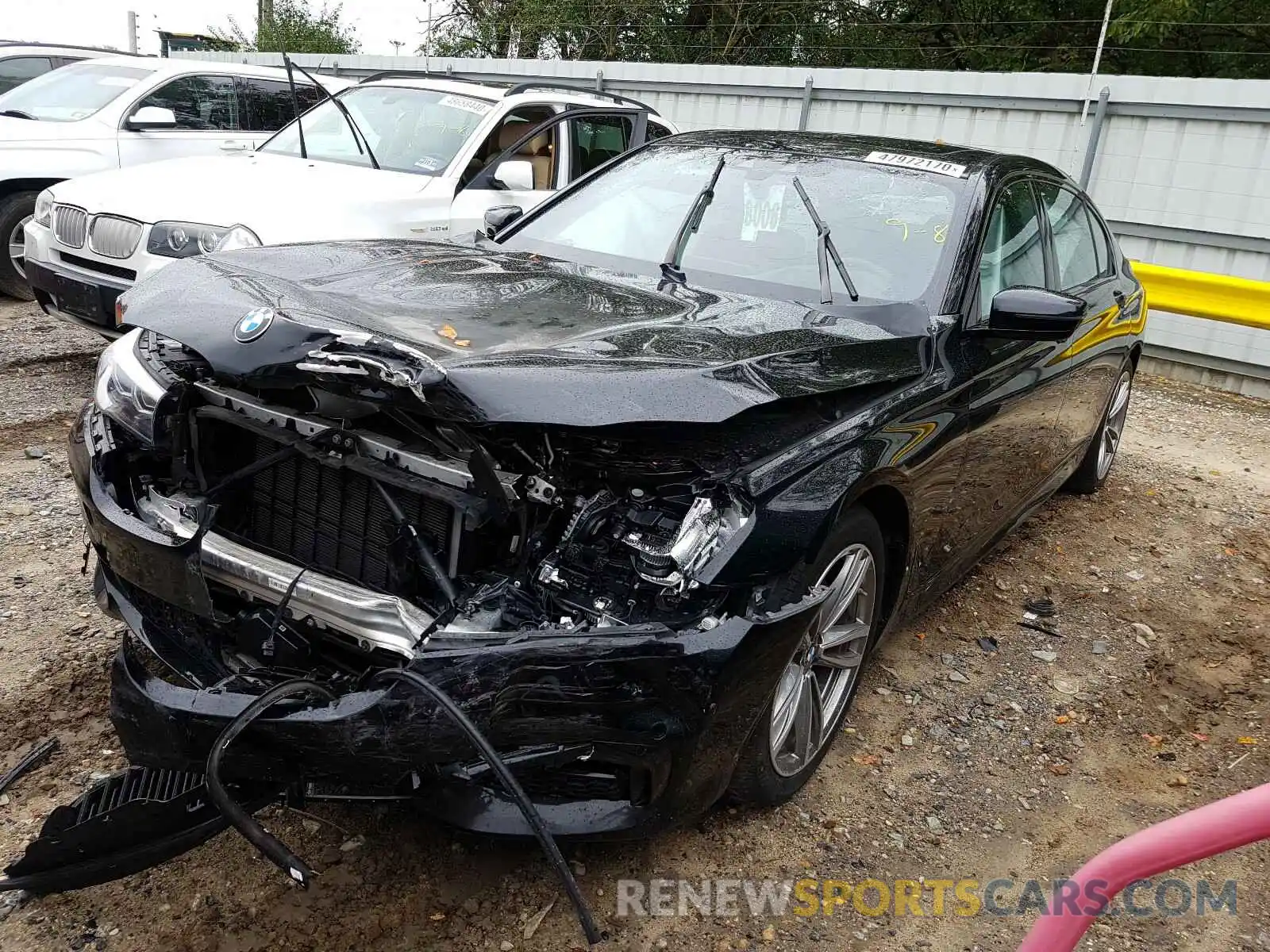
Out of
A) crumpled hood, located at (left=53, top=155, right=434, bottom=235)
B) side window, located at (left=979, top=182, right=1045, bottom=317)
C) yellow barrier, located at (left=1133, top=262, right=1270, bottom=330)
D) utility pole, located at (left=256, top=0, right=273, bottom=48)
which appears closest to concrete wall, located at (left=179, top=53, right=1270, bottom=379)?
yellow barrier, located at (left=1133, top=262, right=1270, bottom=330)

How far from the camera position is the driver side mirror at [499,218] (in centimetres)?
416

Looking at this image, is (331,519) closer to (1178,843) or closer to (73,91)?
(1178,843)

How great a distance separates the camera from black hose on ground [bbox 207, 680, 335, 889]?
6.33 feet

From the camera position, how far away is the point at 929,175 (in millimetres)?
3629

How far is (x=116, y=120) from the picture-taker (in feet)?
26.2

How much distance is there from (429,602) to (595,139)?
219 inches

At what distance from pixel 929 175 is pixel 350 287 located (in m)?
2.09

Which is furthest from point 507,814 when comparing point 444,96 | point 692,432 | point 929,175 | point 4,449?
point 444,96

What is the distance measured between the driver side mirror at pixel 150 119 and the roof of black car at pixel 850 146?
5.62 metres

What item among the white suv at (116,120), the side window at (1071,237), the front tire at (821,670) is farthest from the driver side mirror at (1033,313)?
the white suv at (116,120)

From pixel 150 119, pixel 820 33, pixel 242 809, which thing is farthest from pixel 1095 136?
pixel 820 33

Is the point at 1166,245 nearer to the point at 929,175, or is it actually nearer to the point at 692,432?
the point at 929,175

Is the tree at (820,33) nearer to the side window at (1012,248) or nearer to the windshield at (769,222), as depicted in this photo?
the side window at (1012,248)

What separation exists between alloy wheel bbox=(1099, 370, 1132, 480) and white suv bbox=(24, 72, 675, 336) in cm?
308
